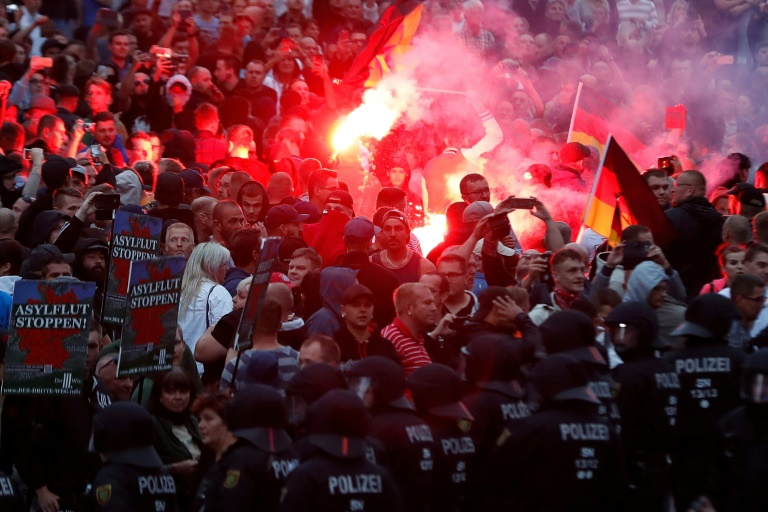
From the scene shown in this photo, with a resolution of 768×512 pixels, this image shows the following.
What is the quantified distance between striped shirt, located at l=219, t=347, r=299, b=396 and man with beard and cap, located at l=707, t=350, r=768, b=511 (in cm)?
245

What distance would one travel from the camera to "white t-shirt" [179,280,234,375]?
9039 millimetres

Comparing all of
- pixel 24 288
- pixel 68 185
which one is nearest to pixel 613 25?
pixel 68 185

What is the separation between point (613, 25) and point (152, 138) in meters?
9.61

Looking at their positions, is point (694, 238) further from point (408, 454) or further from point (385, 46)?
point (385, 46)

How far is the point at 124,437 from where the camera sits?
22.4 ft

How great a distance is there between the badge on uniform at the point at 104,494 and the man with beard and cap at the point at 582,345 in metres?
2.44

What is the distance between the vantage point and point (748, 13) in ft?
68.7

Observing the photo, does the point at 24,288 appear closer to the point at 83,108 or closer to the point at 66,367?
the point at 66,367

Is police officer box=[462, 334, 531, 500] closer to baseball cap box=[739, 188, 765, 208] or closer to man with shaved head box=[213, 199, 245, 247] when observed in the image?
man with shaved head box=[213, 199, 245, 247]

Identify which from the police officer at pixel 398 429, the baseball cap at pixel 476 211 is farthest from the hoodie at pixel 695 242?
the police officer at pixel 398 429

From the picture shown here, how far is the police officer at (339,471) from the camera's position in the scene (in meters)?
5.98

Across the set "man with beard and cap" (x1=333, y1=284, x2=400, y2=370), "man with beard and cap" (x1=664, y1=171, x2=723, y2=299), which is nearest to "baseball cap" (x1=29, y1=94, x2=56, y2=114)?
"man with beard and cap" (x1=333, y1=284, x2=400, y2=370)

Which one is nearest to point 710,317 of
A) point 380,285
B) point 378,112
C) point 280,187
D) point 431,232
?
point 380,285

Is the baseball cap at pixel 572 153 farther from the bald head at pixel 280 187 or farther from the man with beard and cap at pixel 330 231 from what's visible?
the man with beard and cap at pixel 330 231
